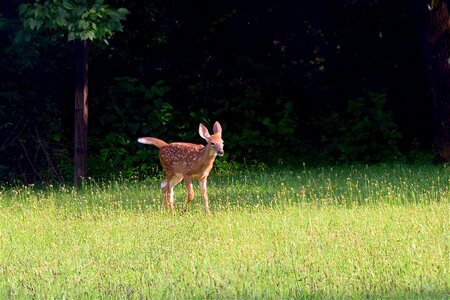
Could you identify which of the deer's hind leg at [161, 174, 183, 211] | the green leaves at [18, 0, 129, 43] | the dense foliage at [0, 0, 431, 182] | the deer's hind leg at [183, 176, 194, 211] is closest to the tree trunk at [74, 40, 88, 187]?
the green leaves at [18, 0, 129, 43]

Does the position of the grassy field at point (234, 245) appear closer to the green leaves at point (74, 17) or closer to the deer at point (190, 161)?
the deer at point (190, 161)

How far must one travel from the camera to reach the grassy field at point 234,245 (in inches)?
365

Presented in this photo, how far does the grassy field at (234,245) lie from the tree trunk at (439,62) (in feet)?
12.1

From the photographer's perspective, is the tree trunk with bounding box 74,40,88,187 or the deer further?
the tree trunk with bounding box 74,40,88,187

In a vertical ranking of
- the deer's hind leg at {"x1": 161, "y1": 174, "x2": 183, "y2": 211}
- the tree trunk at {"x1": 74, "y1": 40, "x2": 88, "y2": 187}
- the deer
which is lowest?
the deer's hind leg at {"x1": 161, "y1": 174, "x2": 183, "y2": 211}

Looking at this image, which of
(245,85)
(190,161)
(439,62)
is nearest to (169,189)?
(190,161)

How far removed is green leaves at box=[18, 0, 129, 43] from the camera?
16.6 meters

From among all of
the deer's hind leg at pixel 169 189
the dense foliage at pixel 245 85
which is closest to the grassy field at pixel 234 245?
the deer's hind leg at pixel 169 189

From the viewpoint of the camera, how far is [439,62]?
2072cm

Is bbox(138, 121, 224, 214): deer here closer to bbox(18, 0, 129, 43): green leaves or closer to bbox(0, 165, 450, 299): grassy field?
bbox(0, 165, 450, 299): grassy field

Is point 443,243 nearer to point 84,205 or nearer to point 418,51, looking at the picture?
point 84,205

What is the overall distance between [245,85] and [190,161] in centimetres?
877

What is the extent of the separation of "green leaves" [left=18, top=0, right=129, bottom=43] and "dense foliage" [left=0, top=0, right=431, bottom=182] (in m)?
4.26

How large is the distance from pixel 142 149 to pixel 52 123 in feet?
6.20
